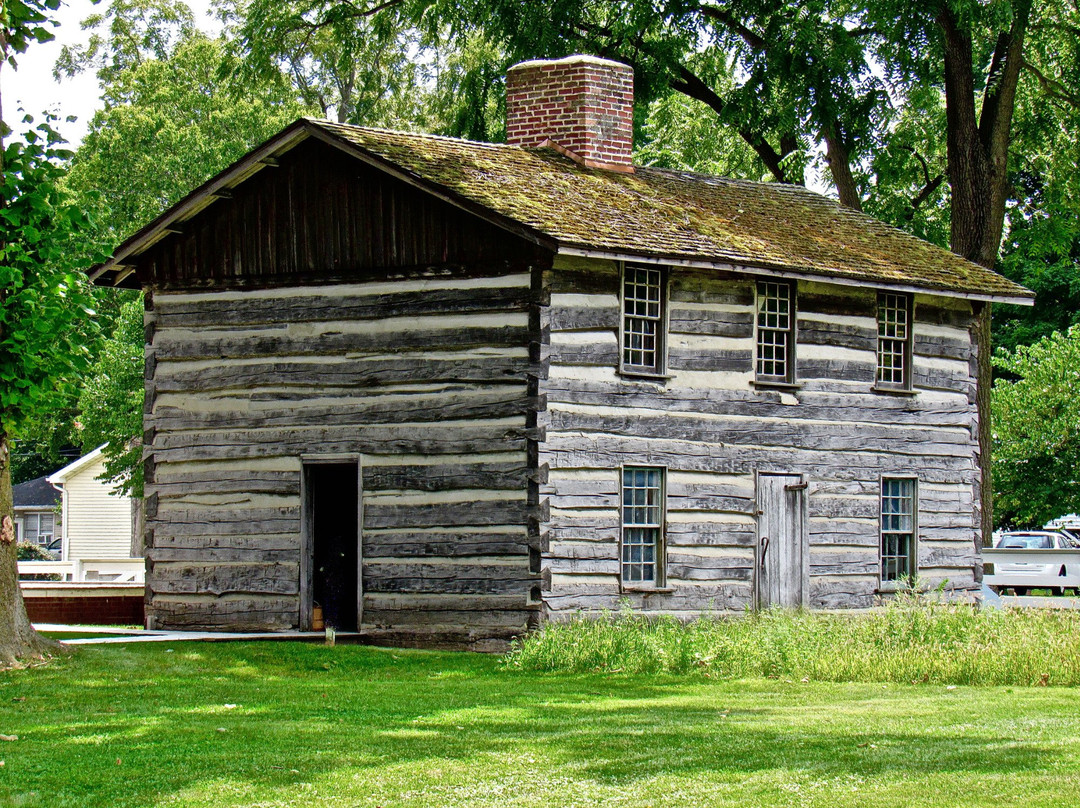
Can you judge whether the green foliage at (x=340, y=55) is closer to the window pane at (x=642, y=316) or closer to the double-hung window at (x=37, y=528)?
the window pane at (x=642, y=316)

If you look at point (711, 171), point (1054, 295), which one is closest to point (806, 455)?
point (711, 171)

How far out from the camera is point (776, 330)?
74.5 feet

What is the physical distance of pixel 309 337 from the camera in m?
21.4

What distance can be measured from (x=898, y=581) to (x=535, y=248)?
27.2ft

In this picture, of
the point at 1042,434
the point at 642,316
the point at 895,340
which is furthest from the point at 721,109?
the point at 642,316

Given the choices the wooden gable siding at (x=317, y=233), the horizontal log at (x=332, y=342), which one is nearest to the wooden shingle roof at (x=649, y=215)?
the wooden gable siding at (x=317, y=233)

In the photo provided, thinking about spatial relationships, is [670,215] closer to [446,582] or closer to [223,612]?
[446,582]

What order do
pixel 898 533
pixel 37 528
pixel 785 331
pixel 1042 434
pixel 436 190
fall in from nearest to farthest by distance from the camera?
pixel 436 190
pixel 785 331
pixel 898 533
pixel 1042 434
pixel 37 528

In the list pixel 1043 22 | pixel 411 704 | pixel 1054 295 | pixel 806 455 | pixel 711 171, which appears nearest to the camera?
pixel 411 704

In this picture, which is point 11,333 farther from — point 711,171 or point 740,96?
point 711,171

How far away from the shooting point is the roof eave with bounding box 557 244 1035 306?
64.7 feet

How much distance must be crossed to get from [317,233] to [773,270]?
6.40 metres

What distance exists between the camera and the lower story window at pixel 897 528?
24.0 m

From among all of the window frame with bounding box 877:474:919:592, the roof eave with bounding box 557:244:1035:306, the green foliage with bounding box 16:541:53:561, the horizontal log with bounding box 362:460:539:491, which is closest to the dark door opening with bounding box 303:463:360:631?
the horizontal log with bounding box 362:460:539:491
